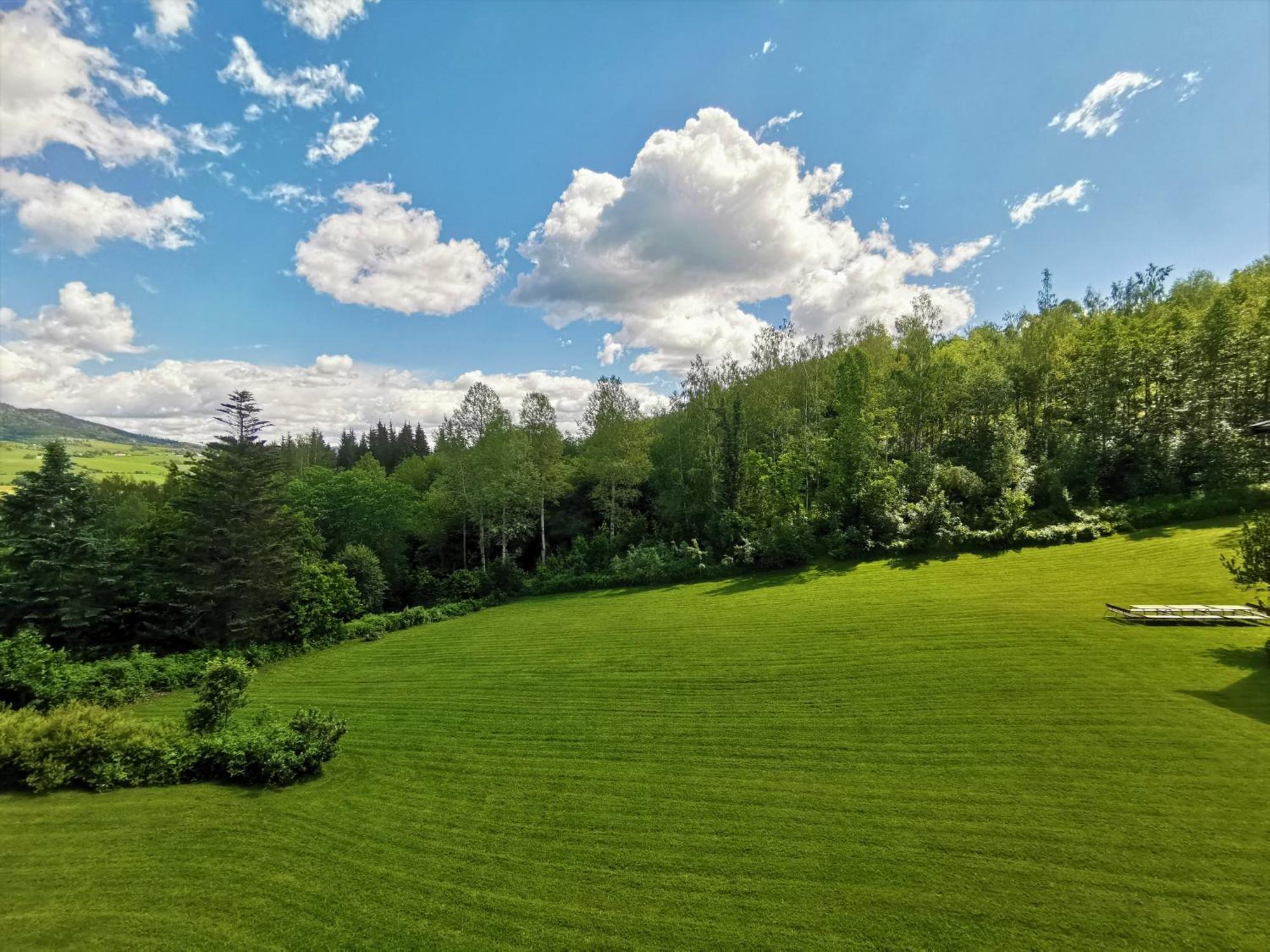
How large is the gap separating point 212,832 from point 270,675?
13.9 metres

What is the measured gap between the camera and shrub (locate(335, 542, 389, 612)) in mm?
29266

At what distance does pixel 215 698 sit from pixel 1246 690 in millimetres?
22497

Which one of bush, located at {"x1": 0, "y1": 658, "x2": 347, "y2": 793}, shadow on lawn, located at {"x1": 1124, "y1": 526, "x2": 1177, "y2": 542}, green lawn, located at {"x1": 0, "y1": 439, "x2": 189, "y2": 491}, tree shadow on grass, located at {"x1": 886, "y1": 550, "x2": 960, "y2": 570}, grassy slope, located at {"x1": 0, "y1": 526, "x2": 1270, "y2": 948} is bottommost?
grassy slope, located at {"x1": 0, "y1": 526, "x2": 1270, "y2": 948}

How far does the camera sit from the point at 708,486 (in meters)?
34.8

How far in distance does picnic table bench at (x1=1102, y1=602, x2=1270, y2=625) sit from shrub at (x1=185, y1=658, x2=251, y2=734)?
77.6ft

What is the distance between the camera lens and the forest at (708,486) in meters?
22.2

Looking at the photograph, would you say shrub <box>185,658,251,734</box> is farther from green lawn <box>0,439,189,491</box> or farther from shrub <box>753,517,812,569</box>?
green lawn <box>0,439,189,491</box>

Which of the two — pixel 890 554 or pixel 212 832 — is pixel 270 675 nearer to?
pixel 212 832

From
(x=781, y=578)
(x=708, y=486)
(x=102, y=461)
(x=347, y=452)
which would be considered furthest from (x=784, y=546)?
(x=102, y=461)

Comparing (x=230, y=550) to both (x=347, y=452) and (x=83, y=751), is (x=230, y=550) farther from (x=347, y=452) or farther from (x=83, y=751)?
(x=347, y=452)

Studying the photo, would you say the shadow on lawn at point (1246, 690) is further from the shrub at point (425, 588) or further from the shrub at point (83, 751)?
the shrub at point (425, 588)

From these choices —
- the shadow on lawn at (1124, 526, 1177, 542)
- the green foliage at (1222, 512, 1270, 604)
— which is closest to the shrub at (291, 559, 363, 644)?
the green foliage at (1222, 512, 1270, 604)

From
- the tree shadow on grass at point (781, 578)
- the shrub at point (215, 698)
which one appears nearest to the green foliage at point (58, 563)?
the shrub at point (215, 698)

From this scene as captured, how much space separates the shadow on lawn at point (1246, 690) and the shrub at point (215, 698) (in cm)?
2110
